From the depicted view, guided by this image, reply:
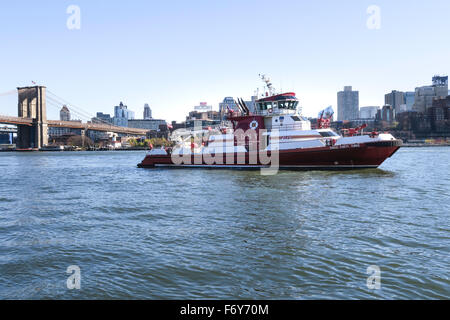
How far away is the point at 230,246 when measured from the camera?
1095 centimetres

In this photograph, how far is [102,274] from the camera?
891 cm

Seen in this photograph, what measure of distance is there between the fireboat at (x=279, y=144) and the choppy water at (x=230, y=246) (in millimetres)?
13364

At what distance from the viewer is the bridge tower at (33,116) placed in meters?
140

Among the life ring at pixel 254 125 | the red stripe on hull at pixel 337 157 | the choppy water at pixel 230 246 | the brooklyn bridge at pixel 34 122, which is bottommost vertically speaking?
the choppy water at pixel 230 246

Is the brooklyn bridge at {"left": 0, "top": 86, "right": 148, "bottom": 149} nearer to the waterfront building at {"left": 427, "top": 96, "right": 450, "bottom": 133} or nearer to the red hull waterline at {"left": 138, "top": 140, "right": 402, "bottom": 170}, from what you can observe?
the red hull waterline at {"left": 138, "top": 140, "right": 402, "bottom": 170}

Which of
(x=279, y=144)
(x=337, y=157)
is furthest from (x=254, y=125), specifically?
(x=337, y=157)

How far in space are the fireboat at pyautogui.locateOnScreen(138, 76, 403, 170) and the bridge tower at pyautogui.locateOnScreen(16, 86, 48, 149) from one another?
117008 millimetres

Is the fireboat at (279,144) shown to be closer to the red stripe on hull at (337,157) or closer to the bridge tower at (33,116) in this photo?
the red stripe on hull at (337,157)

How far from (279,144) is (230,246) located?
26570 mm

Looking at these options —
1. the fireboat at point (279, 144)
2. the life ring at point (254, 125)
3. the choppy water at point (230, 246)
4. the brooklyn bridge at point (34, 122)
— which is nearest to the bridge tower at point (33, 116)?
the brooklyn bridge at point (34, 122)

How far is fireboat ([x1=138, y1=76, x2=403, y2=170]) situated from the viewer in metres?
33.7

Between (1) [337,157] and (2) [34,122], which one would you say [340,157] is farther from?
(2) [34,122]

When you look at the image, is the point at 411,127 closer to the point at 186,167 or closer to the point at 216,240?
the point at 186,167
